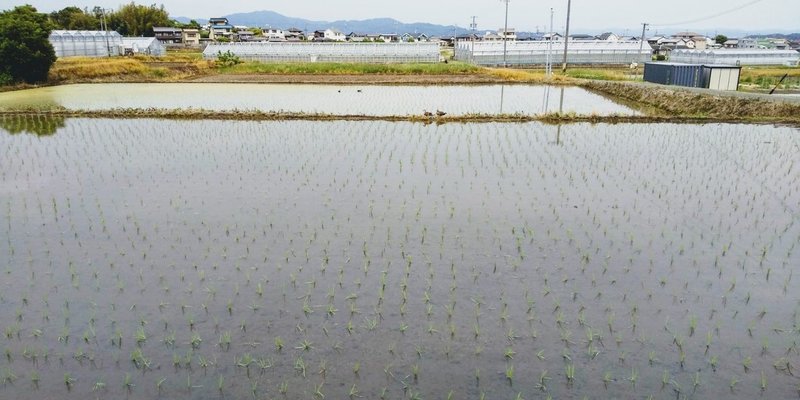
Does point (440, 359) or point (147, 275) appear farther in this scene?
point (147, 275)

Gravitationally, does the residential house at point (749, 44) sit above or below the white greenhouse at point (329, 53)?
above

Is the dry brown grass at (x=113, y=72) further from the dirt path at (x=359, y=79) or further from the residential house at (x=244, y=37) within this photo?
the residential house at (x=244, y=37)

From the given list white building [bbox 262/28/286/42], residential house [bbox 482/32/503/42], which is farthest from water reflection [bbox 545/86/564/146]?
white building [bbox 262/28/286/42]

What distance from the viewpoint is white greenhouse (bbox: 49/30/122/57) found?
31.8 m

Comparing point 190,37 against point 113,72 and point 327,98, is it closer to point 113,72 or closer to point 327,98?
point 113,72

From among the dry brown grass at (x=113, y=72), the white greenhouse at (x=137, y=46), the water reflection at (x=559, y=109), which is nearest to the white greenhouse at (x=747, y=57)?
the water reflection at (x=559, y=109)

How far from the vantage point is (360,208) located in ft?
24.3

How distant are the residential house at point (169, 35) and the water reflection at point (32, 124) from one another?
45.5 metres

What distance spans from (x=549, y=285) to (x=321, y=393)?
8.38ft

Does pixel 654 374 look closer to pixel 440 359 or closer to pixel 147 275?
pixel 440 359

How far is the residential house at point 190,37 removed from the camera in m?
57.7

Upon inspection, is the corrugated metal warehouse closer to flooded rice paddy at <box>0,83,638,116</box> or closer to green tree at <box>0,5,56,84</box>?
flooded rice paddy at <box>0,83,638,116</box>

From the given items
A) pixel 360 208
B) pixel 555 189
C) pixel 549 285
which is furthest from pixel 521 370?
pixel 555 189

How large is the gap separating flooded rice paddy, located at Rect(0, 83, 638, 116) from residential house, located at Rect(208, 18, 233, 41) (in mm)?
39469
